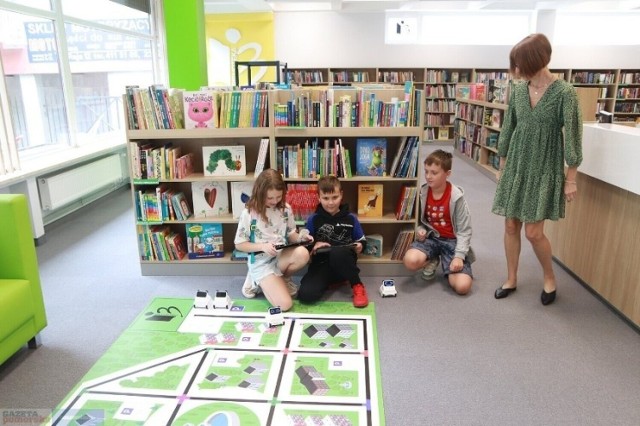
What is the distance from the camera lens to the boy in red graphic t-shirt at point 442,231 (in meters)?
3.15

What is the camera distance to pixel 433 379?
224 centimetres

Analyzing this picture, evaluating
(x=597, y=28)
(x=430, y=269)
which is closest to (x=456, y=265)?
(x=430, y=269)

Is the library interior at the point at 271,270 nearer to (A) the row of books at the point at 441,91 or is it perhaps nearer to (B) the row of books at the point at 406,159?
(B) the row of books at the point at 406,159

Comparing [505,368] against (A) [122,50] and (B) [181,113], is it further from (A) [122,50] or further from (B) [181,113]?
(A) [122,50]

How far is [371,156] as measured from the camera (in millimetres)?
3275

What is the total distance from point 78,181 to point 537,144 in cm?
450

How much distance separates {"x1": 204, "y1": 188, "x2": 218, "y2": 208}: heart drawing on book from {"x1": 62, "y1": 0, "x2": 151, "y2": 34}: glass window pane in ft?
11.0

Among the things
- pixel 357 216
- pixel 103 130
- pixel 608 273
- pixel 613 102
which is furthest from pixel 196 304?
pixel 613 102

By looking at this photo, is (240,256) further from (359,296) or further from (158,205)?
(359,296)

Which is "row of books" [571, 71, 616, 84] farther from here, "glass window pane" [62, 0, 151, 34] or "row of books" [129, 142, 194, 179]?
"row of books" [129, 142, 194, 179]

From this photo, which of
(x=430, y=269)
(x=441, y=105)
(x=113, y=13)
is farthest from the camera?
(x=441, y=105)

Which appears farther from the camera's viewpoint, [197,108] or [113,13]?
[113,13]

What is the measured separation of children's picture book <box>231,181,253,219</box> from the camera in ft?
10.9

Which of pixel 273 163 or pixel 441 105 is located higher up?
pixel 441 105
